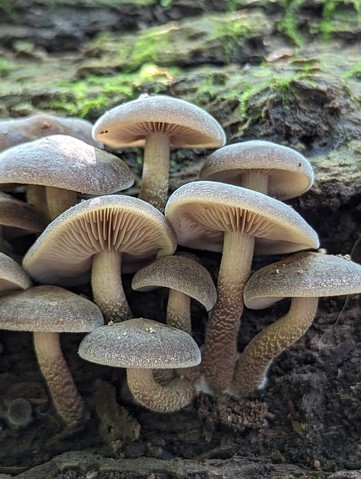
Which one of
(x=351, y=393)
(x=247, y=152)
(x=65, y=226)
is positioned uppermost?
(x=247, y=152)

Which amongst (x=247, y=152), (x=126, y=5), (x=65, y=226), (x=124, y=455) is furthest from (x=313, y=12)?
(x=124, y=455)

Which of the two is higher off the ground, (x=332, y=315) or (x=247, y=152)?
(x=247, y=152)

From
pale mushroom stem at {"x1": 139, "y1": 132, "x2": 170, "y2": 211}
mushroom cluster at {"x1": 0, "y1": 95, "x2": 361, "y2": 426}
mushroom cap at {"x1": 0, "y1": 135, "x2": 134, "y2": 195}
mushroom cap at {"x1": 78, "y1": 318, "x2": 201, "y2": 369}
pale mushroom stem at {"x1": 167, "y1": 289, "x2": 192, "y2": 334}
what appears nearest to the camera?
mushroom cap at {"x1": 78, "y1": 318, "x2": 201, "y2": 369}

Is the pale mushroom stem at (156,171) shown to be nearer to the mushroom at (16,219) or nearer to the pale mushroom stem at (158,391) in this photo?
the mushroom at (16,219)

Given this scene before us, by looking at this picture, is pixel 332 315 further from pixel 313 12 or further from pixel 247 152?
pixel 313 12

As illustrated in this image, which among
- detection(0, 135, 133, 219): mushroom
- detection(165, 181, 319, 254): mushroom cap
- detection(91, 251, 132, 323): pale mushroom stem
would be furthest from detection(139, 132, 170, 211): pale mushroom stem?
detection(91, 251, 132, 323): pale mushroom stem

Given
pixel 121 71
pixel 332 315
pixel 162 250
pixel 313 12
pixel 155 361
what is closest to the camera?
pixel 155 361

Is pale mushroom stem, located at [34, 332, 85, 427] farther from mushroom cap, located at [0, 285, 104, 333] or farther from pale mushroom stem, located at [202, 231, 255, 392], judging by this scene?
pale mushroom stem, located at [202, 231, 255, 392]
